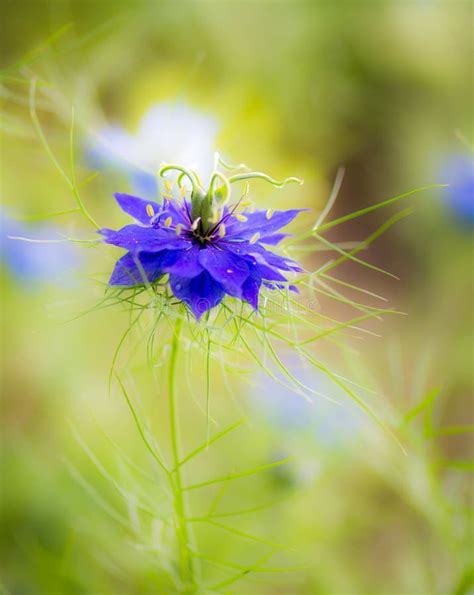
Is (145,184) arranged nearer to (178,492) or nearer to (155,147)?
(155,147)

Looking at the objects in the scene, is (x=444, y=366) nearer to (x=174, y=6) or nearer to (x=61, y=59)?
(x=61, y=59)

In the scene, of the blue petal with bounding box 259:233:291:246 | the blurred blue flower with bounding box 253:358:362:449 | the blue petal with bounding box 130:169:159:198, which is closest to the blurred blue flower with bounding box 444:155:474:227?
the blurred blue flower with bounding box 253:358:362:449

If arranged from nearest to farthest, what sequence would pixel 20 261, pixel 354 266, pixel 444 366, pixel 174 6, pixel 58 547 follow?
pixel 58 547, pixel 20 261, pixel 444 366, pixel 174 6, pixel 354 266

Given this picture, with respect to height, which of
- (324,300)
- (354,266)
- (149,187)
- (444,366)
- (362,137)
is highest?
(362,137)

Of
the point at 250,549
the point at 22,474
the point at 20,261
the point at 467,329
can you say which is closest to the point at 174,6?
the point at 20,261

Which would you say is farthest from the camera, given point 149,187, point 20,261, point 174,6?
point 174,6

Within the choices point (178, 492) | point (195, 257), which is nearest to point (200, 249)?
point (195, 257)

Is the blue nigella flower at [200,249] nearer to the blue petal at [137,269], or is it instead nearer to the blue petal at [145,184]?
the blue petal at [137,269]
